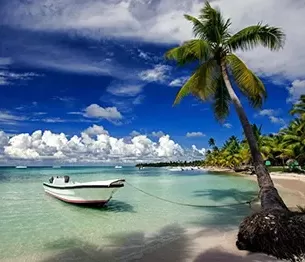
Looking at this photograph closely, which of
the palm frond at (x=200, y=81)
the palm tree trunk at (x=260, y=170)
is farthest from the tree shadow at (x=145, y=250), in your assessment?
the palm frond at (x=200, y=81)

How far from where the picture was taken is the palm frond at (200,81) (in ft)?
40.9

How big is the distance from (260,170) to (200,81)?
4.33 meters

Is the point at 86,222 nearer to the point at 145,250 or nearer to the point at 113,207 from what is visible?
the point at 113,207

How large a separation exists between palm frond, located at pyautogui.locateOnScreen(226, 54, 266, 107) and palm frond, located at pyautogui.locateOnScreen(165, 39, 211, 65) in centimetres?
94

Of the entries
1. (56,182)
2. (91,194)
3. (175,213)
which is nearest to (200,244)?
(175,213)

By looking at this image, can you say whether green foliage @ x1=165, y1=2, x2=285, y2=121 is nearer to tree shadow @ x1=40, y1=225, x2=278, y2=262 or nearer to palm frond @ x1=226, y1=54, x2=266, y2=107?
palm frond @ x1=226, y1=54, x2=266, y2=107

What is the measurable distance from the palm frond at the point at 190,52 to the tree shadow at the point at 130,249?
6430 millimetres

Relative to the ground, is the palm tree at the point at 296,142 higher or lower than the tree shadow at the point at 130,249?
higher

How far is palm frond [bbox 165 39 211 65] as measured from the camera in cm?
1180

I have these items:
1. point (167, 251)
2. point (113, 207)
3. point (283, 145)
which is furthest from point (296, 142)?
point (167, 251)

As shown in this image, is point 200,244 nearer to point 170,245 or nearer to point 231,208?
point 170,245

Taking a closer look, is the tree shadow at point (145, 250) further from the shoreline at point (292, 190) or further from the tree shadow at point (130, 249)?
the shoreline at point (292, 190)

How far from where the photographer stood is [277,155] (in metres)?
50.2

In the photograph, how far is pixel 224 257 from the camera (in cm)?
720
